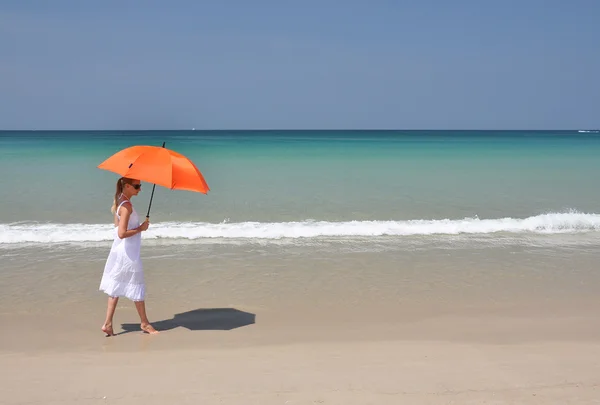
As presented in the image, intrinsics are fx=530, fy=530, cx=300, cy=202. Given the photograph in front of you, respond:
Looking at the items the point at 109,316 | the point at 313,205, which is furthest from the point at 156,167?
the point at 313,205

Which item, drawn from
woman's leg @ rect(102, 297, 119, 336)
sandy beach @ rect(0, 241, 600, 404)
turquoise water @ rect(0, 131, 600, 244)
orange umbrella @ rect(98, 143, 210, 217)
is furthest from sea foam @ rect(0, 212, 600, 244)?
orange umbrella @ rect(98, 143, 210, 217)

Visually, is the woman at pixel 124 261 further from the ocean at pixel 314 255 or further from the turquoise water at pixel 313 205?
the turquoise water at pixel 313 205

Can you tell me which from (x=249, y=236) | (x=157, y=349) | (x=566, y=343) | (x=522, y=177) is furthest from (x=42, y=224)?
(x=522, y=177)

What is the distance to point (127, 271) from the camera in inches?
218

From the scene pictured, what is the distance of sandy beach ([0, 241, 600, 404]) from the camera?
4262 millimetres

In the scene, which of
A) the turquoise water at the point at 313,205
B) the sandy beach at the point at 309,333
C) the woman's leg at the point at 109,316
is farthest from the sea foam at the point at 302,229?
the woman's leg at the point at 109,316

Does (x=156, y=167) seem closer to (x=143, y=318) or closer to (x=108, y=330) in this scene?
(x=143, y=318)

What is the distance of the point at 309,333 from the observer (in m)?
5.75

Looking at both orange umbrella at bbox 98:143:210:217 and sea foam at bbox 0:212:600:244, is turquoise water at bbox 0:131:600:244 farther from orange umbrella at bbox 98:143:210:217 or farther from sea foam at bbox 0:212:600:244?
orange umbrella at bbox 98:143:210:217

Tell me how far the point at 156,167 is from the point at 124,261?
1.05 m

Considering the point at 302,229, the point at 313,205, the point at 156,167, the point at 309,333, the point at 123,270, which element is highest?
the point at 156,167

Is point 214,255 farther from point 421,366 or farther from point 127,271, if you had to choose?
point 421,366

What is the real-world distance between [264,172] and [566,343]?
20.6 meters

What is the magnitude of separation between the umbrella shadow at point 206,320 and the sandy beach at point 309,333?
0.02 m
